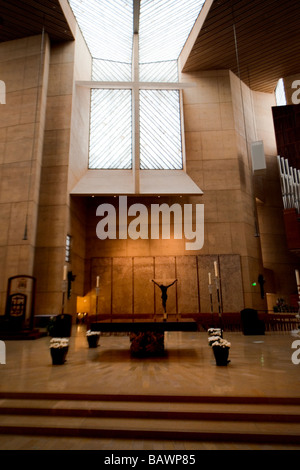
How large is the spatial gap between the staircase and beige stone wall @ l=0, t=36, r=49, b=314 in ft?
28.4

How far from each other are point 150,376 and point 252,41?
15952 millimetres

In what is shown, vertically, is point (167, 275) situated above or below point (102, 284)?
above

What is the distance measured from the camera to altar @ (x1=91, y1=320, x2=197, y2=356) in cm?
513

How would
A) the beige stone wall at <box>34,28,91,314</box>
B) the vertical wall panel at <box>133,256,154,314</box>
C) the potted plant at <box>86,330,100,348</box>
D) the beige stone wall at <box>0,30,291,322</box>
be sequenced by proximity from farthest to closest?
1. the vertical wall panel at <box>133,256,154,314</box>
2. the beige stone wall at <box>0,30,291,322</box>
3. the beige stone wall at <box>34,28,91,314</box>
4. the potted plant at <box>86,330,100,348</box>

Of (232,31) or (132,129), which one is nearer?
(232,31)

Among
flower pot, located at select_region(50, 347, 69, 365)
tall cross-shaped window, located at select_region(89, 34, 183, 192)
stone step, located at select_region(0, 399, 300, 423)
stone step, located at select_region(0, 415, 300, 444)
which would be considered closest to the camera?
stone step, located at select_region(0, 415, 300, 444)

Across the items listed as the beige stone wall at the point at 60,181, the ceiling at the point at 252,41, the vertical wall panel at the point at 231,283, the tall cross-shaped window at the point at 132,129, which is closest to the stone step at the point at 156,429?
the beige stone wall at the point at 60,181

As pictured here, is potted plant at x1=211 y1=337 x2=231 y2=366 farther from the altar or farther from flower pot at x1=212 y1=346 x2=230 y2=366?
the altar

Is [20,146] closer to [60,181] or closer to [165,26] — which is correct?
[60,181]

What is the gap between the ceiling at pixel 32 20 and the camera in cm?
1140

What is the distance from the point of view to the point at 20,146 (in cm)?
1205

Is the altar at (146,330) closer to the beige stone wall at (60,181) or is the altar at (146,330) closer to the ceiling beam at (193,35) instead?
the beige stone wall at (60,181)
